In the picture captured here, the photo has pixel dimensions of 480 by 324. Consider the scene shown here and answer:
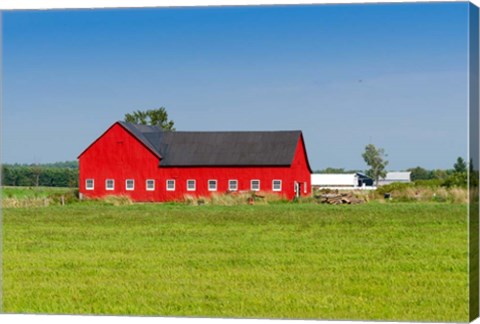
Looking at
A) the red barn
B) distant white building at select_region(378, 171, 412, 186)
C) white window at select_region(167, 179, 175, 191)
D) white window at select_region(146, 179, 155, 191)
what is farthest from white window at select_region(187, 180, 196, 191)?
distant white building at select_region(378, 171, 412, 186)

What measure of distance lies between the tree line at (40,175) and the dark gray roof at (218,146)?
1.92ft

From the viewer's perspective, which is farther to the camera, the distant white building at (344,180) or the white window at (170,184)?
the white window at (170,184)

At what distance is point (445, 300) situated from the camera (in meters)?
5.27

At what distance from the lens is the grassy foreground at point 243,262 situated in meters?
5.37

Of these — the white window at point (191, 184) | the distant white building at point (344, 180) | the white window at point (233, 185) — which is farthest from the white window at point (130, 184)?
the distant white building at point (344, 180)

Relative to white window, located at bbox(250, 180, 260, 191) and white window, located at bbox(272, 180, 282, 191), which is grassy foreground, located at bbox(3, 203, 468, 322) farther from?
white window, located at bbox(250, 180, 260, 191)

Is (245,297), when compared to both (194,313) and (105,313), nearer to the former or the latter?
(194,313)

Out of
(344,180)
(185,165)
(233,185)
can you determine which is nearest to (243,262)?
(344,180)

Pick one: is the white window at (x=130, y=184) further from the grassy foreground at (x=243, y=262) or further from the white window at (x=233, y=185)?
the white window at (x=233, y=185)

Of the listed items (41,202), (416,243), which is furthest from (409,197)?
(41,202)

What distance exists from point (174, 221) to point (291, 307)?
5.50 meters

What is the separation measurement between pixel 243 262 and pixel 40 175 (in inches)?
68.6

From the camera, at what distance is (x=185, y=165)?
9.35m

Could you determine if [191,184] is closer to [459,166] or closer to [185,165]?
[185,165]
